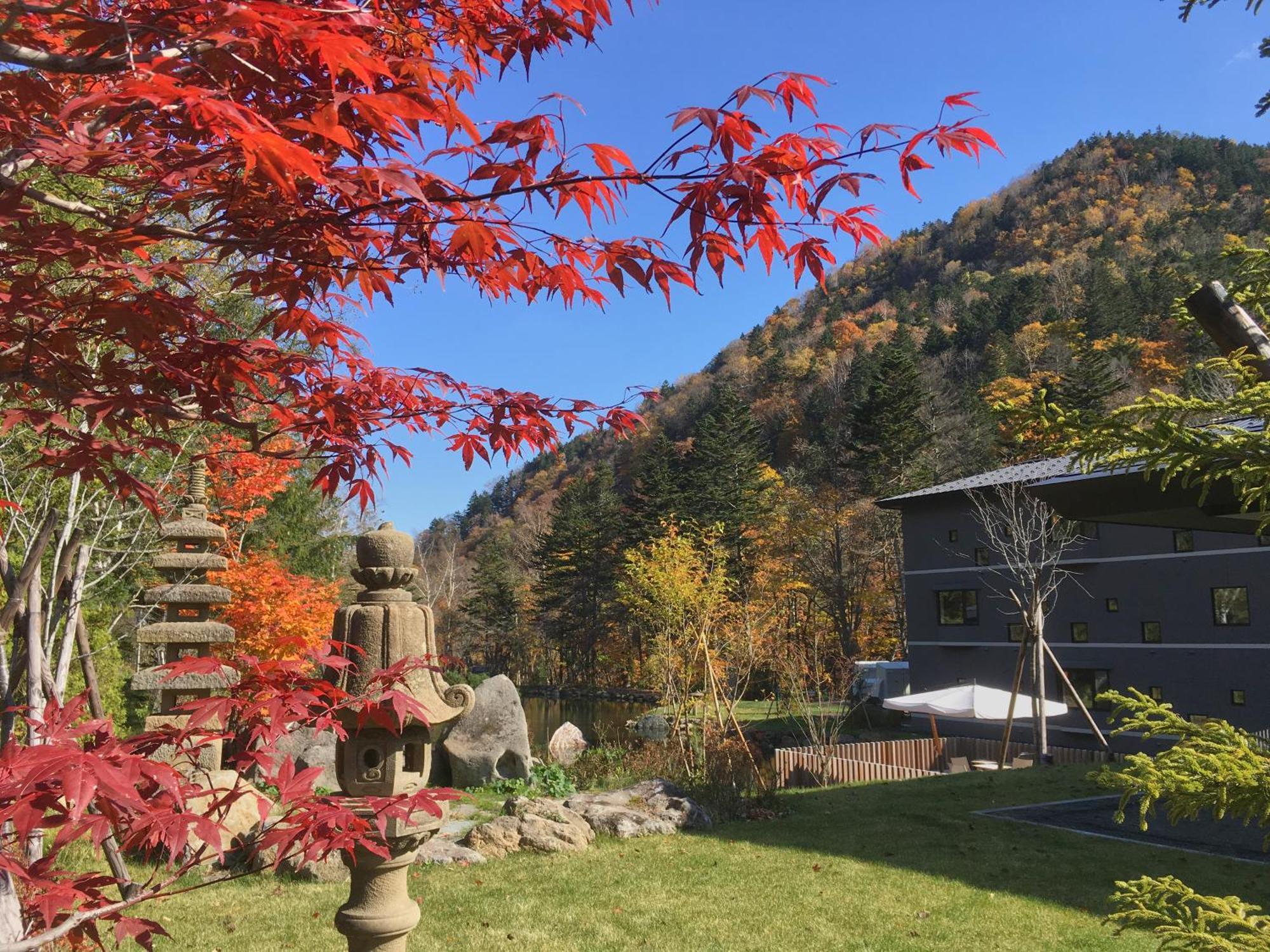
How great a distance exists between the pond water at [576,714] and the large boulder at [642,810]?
475 inches

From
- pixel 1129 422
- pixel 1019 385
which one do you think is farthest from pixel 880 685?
pixel 1129 422

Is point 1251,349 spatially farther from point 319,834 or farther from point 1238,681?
point 1238,681

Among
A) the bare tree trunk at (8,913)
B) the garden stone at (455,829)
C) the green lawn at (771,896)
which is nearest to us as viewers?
the bare tree trunk at (8,913)

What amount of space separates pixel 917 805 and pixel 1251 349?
10217 millimetres

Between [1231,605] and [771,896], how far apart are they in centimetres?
1791

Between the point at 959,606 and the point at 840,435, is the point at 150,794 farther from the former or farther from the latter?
the point at 840,435

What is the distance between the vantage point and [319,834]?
7.54ft

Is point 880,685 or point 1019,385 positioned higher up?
point 1019,385

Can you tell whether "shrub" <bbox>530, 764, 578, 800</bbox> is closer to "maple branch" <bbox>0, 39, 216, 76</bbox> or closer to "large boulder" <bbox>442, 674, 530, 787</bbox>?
"large boulder" <bbox>442, 674, 530, 787</bbox>

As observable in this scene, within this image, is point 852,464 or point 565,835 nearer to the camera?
point 565,835

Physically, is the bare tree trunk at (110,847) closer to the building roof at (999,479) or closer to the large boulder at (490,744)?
the large boulder at (490,744)

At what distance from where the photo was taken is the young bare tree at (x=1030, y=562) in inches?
636

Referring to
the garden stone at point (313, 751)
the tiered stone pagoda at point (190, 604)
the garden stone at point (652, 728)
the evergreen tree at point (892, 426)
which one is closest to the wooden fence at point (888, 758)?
the garden stone at point (652, 728)

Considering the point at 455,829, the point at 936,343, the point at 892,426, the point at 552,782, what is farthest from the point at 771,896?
the point at 936,343
